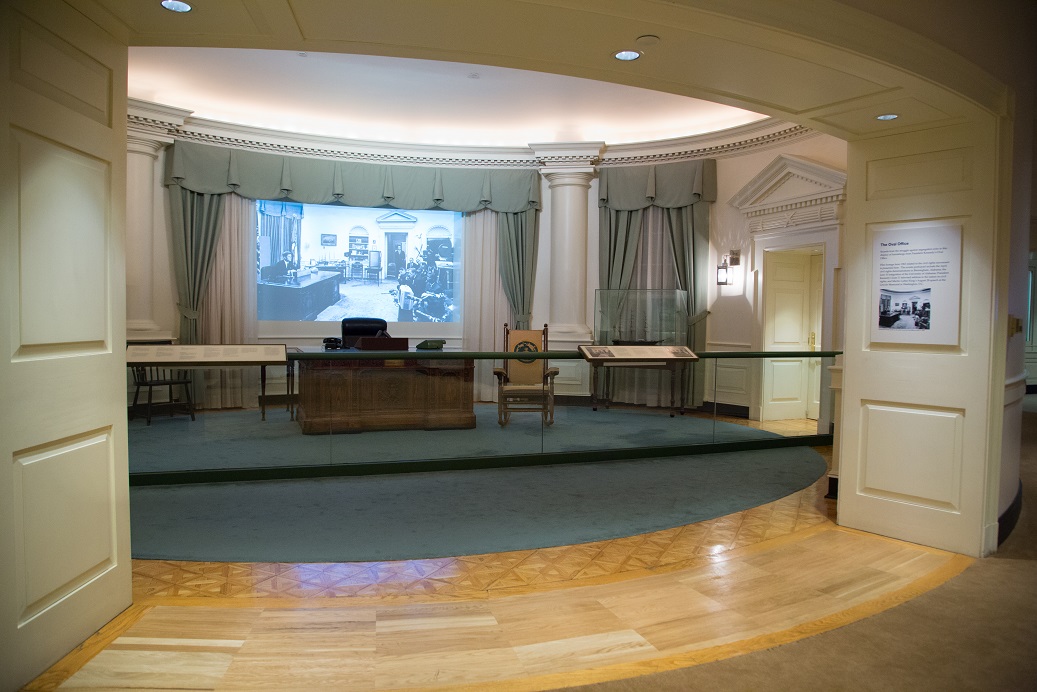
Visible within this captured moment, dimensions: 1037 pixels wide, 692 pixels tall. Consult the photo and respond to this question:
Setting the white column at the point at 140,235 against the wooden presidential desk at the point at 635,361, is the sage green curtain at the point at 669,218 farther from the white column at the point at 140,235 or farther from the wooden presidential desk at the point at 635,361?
the white column at the point at 140,235

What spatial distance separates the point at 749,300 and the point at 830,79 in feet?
18.7

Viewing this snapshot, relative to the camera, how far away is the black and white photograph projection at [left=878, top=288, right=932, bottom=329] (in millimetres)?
4012

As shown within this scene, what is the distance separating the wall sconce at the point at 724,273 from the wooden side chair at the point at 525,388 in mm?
3880

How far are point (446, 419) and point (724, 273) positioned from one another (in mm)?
A: 4890

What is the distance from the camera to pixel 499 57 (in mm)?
3297

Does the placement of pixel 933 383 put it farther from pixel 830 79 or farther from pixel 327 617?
pixel 327 617

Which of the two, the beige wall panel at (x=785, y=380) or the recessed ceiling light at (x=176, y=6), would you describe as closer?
the recessed ceiling light at (x=176, y=6)

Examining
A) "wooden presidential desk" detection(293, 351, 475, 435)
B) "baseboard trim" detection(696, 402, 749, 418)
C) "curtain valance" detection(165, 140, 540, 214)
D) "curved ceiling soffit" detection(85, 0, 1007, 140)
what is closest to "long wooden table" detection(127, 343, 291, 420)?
"wooden presidential desk" detection(293, 351, 475, 435)

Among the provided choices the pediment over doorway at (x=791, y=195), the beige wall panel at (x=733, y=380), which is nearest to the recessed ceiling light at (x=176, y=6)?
the beige wall panel at (x=733, y=380)

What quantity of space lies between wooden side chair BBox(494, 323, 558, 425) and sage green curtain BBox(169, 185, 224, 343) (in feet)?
15.4

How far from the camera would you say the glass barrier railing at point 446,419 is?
5.26 m

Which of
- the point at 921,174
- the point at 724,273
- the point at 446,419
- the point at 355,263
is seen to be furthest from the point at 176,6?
the point at 724,273

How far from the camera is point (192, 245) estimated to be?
8.49m

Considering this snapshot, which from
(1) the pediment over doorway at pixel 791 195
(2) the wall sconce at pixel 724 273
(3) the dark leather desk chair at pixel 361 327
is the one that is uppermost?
(1) the pediment over doorway at pixel 791 195
